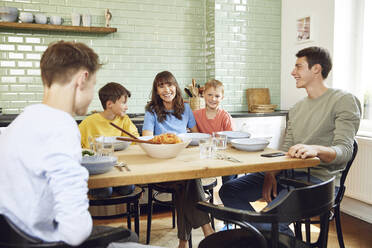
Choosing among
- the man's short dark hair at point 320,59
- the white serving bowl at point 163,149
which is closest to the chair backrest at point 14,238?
the white serving bowl at point 163,149

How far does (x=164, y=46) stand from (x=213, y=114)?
158 cm

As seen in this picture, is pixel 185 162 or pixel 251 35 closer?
pixel 185 162

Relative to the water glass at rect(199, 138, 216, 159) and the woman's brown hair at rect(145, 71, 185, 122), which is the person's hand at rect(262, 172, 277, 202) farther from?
the woman's brown hair at rect(145, 71, 185, 122)

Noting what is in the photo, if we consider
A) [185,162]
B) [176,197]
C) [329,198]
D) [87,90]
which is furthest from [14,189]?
[176,197]

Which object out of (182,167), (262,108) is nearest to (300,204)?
(182,167)

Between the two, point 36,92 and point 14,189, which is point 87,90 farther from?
point 36,92

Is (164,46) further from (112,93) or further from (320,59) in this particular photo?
(320,59)

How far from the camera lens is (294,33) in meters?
3.86

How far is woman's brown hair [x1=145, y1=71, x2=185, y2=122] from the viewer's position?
101 inches

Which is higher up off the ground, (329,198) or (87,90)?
(87,90)

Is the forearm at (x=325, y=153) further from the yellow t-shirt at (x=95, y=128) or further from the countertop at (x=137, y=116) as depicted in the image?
the countertop at (x=137, y=116)

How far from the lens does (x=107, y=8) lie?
12.2ft

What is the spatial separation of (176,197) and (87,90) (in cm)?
122

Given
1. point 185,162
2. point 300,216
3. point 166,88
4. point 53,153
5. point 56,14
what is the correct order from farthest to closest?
point 56,14 < point 166,88 < point 185,162 < point 300,216 < point 53,153
